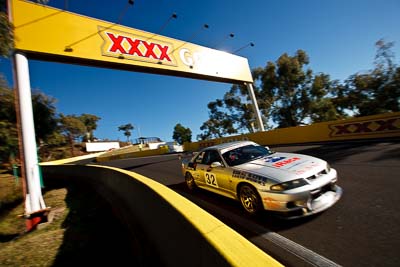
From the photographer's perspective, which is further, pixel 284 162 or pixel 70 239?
pixel 70 239

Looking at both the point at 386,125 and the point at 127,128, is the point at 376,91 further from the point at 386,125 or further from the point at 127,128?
the point at 127,128

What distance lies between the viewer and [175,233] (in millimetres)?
2527

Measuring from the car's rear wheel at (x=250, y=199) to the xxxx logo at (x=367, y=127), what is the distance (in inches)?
427

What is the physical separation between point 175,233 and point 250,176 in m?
1.90

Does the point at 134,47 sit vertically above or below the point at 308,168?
above

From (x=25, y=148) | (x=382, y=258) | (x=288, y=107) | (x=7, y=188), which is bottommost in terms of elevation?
(x=382, y=258)

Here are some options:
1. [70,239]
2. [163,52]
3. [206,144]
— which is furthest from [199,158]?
[206,144]

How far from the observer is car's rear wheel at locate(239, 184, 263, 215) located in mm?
3783

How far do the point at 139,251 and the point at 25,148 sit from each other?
20.5ft

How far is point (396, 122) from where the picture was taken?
10.3 meters

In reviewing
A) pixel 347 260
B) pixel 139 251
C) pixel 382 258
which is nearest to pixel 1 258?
pixel 139 251

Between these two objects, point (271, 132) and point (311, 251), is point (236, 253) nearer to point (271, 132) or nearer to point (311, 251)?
point (311, 251)

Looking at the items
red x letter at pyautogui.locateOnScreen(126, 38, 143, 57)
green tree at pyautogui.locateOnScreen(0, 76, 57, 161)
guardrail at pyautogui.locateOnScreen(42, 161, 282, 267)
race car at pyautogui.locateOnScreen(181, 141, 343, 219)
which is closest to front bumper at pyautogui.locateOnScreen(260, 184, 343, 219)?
race car at pyautogui.locateOnScreen(181, 141, 343, 219)

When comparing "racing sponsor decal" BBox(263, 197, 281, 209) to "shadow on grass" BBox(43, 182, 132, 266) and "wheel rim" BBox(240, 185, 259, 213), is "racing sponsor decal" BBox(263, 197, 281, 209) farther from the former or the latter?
"shadow on grass" BBox(43, 182, 132, 266)
